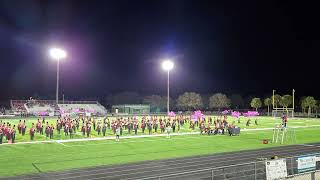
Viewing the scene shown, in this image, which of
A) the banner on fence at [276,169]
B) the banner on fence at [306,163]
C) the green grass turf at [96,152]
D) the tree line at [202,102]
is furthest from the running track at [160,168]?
the tree line at [202,102]

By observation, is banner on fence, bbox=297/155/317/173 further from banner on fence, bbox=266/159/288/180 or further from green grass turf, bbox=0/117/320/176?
green grass turf, bbox=0/117/320/176

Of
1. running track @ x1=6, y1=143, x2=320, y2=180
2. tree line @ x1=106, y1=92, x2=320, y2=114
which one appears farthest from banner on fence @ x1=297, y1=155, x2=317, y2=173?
tree line @ x1=106, y1=92, x2=320, y2=114

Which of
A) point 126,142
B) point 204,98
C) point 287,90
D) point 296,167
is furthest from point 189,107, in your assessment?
point 296,167

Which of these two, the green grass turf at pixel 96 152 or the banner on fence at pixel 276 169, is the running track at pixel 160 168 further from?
the banner on fence at pixel 276 169

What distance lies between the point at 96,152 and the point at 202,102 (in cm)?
9856

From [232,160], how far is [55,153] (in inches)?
432

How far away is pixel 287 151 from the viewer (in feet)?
81.6

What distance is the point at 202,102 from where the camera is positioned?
12144cm

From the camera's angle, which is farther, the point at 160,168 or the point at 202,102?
the point at 202,102

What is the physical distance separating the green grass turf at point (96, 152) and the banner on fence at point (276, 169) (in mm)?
10682

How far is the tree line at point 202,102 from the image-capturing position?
335ft

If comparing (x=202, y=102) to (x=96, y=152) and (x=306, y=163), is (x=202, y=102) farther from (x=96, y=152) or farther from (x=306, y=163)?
(x=306, y=163)

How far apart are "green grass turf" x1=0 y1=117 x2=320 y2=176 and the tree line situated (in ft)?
242

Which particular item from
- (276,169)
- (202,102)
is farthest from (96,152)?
(202,102)
